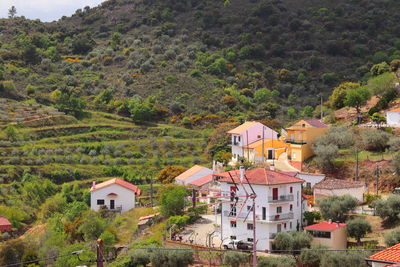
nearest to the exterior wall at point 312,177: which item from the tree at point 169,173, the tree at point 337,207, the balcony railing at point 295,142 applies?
the balcony railing at point 295,142

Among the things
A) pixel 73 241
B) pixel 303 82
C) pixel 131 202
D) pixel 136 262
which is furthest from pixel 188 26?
pixel 136 262

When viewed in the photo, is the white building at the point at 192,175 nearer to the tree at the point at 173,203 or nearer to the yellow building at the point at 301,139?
the yellow building at the point at 301,139

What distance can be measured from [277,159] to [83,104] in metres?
37.7

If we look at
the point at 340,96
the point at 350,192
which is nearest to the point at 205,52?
the point at 340,96

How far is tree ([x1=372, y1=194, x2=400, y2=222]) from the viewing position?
47.3 m

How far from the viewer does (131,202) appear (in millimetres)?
67375

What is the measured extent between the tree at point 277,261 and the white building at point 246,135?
80.3 ft

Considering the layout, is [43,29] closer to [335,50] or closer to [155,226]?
[335,50]

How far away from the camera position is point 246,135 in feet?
228

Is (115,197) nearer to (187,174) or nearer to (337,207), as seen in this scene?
(187,174)

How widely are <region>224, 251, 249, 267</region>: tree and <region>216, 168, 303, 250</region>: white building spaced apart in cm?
281

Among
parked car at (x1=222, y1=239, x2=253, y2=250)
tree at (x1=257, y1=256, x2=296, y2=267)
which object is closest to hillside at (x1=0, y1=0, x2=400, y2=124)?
parked car at (x1=222, y1=239, x2=253, y2=250)

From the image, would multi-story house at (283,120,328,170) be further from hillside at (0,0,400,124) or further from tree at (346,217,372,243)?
hillside at (0,0,400,124)

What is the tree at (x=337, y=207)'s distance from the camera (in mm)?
48906
